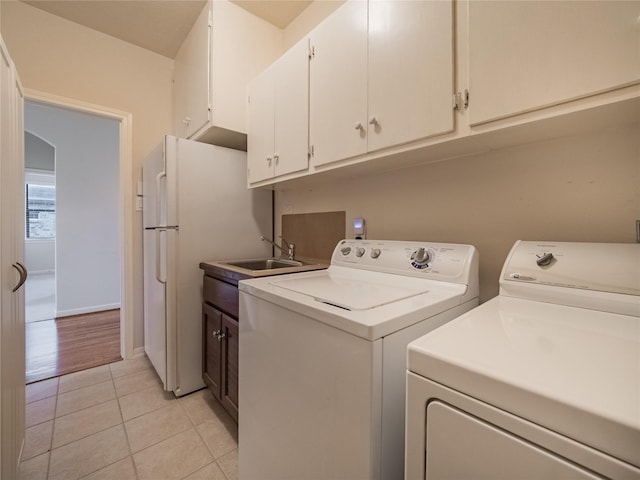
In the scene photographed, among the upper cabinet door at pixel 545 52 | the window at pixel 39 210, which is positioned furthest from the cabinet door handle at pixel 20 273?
the window at pixel 39 210

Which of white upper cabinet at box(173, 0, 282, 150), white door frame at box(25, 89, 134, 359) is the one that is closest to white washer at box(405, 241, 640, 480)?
white upper cabinet at box(173, 0, 282, 150)

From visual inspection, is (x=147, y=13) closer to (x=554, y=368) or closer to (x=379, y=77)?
(x=379, y=77)

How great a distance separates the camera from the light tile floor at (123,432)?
4.34ft

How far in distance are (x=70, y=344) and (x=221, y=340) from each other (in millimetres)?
2210

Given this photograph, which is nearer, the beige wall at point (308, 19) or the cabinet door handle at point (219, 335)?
the cabinet door handle at point (219, 335)

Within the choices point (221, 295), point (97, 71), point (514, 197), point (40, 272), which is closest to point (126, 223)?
point (97, 71)

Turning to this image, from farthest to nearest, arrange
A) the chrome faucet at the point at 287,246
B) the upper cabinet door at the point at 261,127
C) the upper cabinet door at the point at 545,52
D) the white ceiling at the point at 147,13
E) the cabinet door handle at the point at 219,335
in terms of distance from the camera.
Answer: the chrome faucet at the point at 287,246 → the white ceiling at the point at 147,13 → the upper cabinet door at the point at 261,127 → the cabinet door handle at the point at 219,335 → the upper cabinet door at the point at 545,52

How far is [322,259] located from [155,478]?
4.53 ft

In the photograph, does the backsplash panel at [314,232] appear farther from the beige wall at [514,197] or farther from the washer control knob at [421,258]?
the washer control knob at [421,258]

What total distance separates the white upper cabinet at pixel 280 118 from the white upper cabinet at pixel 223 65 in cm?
16

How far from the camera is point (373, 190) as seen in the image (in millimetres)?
1631

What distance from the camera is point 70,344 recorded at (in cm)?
273

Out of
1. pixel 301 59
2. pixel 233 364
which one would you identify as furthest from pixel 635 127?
pixel 233 364

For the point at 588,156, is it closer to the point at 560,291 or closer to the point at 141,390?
the point at 560,291
